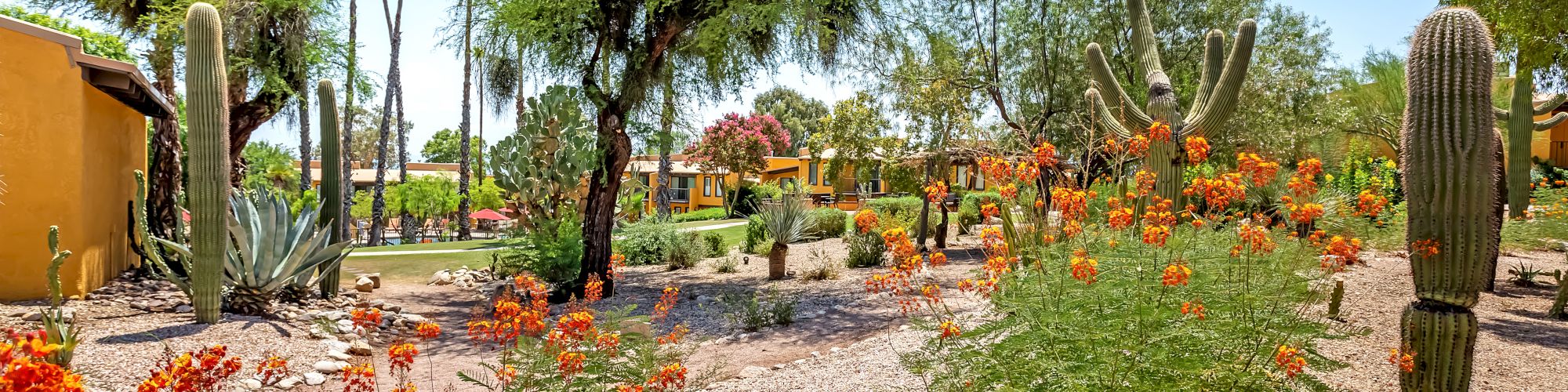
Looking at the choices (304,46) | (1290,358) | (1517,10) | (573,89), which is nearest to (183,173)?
(304,46)

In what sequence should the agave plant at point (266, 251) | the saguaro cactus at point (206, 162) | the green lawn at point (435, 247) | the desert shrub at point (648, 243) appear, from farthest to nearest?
the green lawn at point (435, 247)
the desert shrub at point (648, 243)
the agave plant at point (266, 251)
the saguaro cactus at point (206, 162)

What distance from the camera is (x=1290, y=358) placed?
287cm

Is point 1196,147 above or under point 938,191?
above

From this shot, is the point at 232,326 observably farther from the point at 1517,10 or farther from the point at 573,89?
the point at 1517,10

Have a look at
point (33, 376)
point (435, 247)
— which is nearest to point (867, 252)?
point (435, 247)

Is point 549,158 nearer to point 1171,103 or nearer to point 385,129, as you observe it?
point 1171,103

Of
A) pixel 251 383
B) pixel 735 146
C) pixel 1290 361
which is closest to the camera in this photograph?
pixel 1290 361

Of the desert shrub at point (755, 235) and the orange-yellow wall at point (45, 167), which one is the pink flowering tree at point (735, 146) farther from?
the orange-yellow wall at point (45, 167)

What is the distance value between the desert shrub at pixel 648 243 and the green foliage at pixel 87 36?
7.51m

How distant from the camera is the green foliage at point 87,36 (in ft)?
39.0

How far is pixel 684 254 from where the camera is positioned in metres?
13.2

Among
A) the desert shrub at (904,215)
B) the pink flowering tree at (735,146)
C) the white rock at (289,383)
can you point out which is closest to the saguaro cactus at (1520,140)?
the desert shrub at (904,215)

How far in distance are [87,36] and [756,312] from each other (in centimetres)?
1128

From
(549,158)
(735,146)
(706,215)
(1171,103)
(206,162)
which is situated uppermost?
(735,146)
